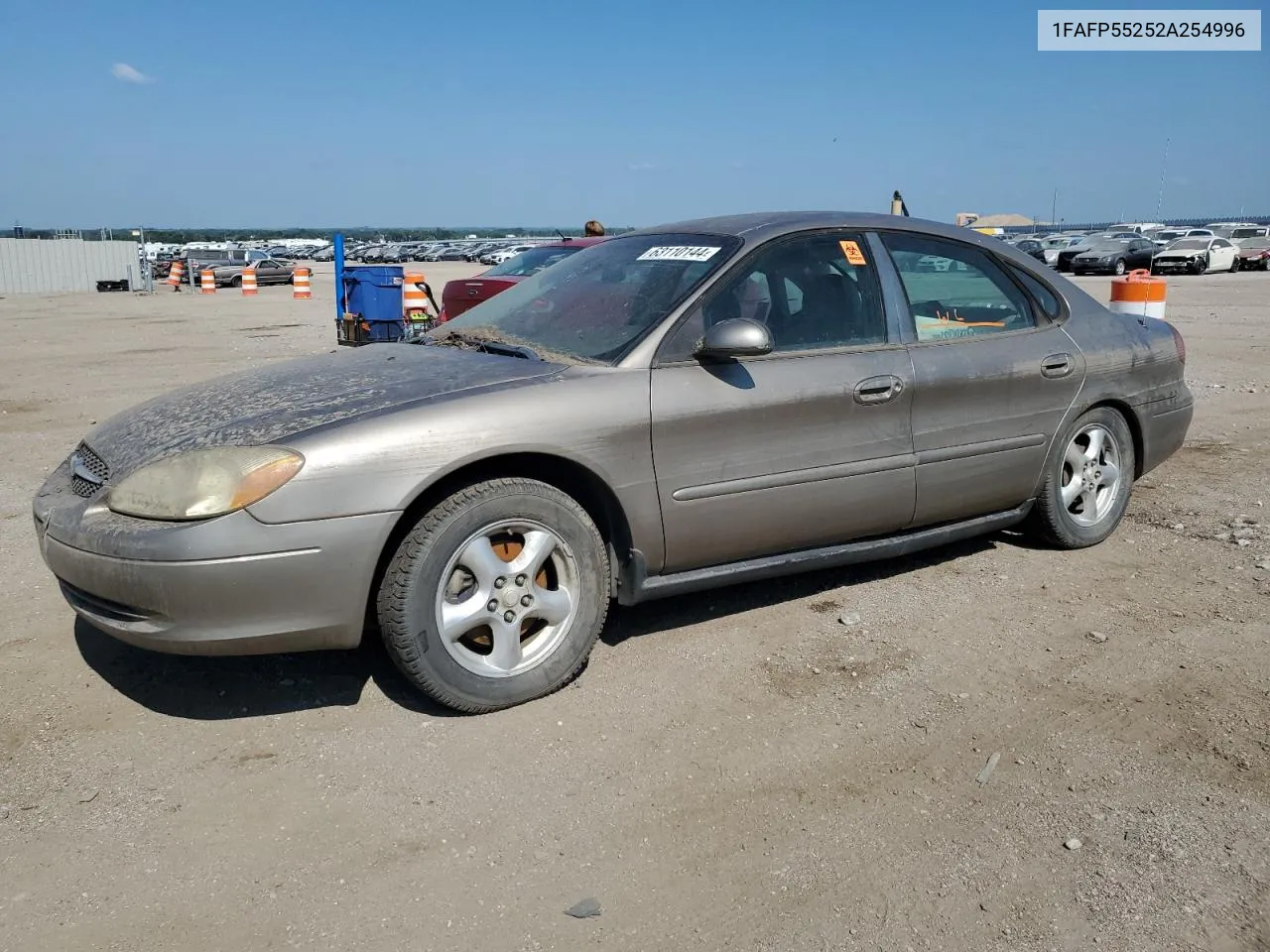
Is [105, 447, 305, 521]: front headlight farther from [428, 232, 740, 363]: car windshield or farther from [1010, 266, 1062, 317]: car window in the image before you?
[1010, 266, 1062, 317]: car window

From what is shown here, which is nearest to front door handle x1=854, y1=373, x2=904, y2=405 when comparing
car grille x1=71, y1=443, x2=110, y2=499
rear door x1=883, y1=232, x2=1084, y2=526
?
rear door x1=883, y1=232, x2=1084, y2=526

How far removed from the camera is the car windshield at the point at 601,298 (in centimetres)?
377

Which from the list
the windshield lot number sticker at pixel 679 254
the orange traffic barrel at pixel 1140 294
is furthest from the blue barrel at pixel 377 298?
the windshield lot number sticker at pixel 679 254

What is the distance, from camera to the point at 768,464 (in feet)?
12.3

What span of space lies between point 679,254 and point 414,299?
30.4ft

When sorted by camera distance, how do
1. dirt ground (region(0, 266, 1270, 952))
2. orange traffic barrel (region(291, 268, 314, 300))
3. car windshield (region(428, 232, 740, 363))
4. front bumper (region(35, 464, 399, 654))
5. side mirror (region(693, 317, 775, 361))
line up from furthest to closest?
orange traffic barrel (region(291, 268, 314, 300)) < car windshield (region(428, 232, 740, 363)) < side mirror (region(693, 317, 775, 361)) < front bumper (region(35, 464, 399, 654)) < dirt ground (region(0, 266, 1270, 952))

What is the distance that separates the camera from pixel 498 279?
1049cm

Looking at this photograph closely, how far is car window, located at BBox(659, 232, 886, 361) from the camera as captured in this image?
3865 millimetres

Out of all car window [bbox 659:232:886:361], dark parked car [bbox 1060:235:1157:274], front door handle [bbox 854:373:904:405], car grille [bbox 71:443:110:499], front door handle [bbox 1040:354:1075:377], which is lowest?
car grille [bbox 71:443:110:499]

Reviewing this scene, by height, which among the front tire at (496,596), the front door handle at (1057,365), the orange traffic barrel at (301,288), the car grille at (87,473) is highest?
the orange traffic barrel at (301,288)

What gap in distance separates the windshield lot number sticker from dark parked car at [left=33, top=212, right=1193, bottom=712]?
0.01 m

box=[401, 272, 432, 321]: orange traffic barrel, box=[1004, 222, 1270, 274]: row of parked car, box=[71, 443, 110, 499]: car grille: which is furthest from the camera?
box=[1004, 222, 1270, 274]: row of parked car

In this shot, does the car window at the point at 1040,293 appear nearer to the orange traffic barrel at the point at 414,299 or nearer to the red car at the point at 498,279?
the red car at the point at 498,279

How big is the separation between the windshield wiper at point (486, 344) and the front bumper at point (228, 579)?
947 millimetres
